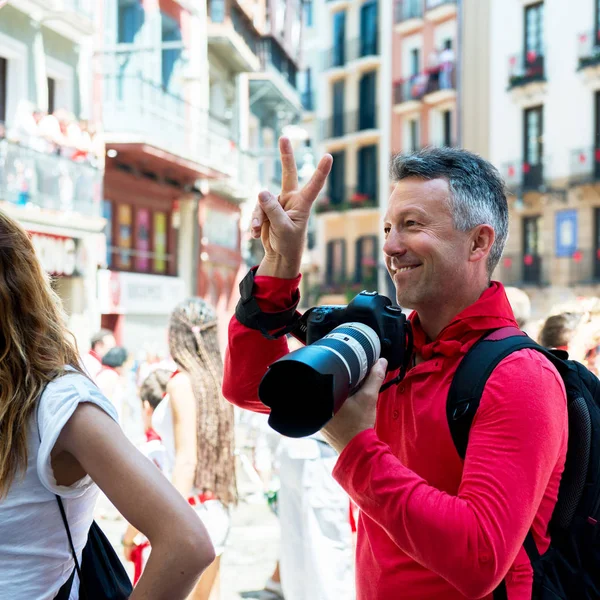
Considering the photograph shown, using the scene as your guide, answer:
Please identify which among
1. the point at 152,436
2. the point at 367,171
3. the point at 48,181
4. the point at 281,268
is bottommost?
the point at 152,436

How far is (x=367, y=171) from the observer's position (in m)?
32.7

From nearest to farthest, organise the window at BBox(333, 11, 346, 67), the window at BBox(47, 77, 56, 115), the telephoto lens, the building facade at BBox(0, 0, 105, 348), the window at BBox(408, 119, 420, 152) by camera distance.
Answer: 1. the telephoto lens
2. the building facade at BBox(0, 0, 105, 348)
3. the window at BBox(47, 77, 56, 115)
4. the window at BBox(408, 119, 420, 152)
5. the window at BBox(333, 11, 346, 67)

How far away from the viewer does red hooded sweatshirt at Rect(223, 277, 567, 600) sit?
1568 mm

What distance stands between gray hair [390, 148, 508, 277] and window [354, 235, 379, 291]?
29.2 meters

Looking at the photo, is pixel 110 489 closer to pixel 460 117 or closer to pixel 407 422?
pixel 407 422

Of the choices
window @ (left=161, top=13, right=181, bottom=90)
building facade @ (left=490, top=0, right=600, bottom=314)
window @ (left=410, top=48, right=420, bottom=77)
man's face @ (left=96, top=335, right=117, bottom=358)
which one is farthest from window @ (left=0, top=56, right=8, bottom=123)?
window @ (left=410, top=48, right=420, bottom=77)

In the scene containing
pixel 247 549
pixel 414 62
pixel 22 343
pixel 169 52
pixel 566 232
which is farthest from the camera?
pixel 414 62

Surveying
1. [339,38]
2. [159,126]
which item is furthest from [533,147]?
[159,126]

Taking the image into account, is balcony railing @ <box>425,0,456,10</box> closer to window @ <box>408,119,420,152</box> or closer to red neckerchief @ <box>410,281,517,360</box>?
window @ <box>408,119,420,152</box>

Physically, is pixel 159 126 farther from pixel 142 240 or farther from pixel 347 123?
pixel 347 123

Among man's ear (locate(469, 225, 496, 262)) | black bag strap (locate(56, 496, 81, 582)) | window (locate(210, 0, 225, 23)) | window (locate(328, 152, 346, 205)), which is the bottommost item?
black bag strap (locate(56, 496, 81, 582))

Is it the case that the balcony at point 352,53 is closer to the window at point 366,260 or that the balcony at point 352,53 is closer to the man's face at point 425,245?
the window at point 366,260

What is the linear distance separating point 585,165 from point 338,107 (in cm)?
1276

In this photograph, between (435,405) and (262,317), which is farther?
(262,317)
